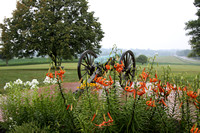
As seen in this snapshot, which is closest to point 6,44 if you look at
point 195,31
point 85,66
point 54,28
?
point 54,28

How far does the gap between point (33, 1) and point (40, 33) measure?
5120 millimetres

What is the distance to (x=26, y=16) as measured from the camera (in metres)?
20.5

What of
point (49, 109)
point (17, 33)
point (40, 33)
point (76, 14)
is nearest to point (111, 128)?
point (49, 109)

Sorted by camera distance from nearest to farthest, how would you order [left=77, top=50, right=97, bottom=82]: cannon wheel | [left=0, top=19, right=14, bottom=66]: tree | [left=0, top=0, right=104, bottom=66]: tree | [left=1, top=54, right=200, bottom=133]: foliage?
[left=1, top=54, right=200, bottom=133]: foliage → [left=77, top=50, right=97, bottom=82]: cannon wheel → [left=0, top=0, right=104, bottom=66]: tree → [left=0, top=19, right=14, bottom=66]: tree

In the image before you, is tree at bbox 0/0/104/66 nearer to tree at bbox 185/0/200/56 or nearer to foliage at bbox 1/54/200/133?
tree at bbox 185/0/200/56

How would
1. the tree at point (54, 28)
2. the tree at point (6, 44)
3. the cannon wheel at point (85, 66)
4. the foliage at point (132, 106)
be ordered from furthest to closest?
the tree at point (6, 44) < the tree at point (54, 28) < the cannon wheel at point (85, 66) < the foliage at point (132, 106)

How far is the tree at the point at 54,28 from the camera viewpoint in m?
18.4

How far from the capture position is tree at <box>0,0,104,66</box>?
1841 cm

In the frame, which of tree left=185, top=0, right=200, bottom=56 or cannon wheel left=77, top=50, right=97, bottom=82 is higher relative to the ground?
tree left=185, top=0, right=200, bottom=56

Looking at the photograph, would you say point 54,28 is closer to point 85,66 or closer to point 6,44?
point 6,44

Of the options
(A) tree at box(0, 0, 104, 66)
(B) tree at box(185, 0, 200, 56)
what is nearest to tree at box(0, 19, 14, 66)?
(A) tree at box(0, 0, 104, 66)

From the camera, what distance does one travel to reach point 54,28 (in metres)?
18.5

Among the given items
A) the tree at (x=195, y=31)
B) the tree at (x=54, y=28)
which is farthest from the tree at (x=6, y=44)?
the tree at (x=195, y=31)

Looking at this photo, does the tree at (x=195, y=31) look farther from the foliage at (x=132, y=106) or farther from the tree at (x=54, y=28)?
the foliage at (x=132, y=106)
